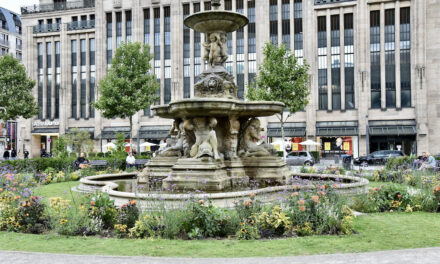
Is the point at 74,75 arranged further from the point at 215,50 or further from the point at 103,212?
the point at 103,212

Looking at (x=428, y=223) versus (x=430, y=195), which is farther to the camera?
(x=430, y=195)

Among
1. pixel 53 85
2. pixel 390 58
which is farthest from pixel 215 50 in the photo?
pixel 53 85

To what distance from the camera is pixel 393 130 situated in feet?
134

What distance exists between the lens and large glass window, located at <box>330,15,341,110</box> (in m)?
44.3

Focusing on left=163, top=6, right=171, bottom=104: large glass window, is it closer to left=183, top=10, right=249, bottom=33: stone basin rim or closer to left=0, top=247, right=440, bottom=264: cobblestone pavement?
left=183, top=10, right=249, bottom=33: stone basin rim

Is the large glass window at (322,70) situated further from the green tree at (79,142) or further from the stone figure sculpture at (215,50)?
the stone figure sculpture at (215,50)

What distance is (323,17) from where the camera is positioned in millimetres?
45312

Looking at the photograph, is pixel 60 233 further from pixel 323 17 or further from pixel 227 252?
pixel 323 17

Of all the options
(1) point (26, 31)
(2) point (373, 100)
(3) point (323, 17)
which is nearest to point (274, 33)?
(3) point (323, 17)

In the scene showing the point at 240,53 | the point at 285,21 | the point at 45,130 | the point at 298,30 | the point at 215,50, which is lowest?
the point at 45,130

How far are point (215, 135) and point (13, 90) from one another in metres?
34.5

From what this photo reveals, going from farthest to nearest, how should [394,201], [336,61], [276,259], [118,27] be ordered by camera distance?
1. [118,27]
2. [336,61]
3. [394,201]
4. [276,259]

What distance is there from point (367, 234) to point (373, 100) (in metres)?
39.1

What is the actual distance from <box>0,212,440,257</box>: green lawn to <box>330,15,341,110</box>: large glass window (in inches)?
1511
